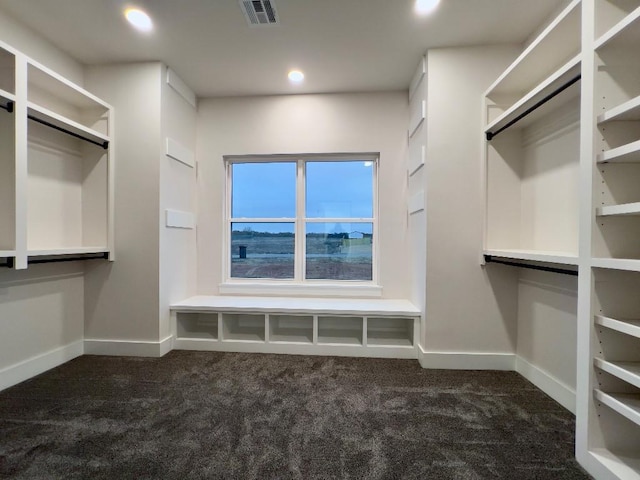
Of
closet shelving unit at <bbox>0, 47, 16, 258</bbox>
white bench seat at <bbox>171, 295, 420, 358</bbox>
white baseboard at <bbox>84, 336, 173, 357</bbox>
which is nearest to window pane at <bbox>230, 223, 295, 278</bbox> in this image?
white bench seat at <bbox>171, 295, 420, 358</bbox>

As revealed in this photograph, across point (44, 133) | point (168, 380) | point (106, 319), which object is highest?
point (44, 133)

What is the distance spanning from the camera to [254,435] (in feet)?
5.34

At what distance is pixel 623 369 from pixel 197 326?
330cm

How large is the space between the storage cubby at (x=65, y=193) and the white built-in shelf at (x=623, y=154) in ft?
10.8

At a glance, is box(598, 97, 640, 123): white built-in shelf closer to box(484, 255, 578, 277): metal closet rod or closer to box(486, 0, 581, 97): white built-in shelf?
box(486, 0, 581, 97): white built-in shelf

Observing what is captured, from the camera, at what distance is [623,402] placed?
128 centimetres

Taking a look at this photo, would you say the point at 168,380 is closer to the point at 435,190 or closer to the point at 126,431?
the point at 126,431

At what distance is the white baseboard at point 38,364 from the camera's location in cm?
214

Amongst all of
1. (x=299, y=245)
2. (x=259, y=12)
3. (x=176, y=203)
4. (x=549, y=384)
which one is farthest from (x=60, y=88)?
(x=549, y=384)

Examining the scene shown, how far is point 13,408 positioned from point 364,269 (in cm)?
298

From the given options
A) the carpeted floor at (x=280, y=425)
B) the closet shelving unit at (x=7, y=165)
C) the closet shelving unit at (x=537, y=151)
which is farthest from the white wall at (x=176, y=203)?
the closet shelving unit at (x=537, y=151)

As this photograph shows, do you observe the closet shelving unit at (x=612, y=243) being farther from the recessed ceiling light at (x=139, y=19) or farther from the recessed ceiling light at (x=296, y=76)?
the recessed ceiling light at (x=139, y=19)

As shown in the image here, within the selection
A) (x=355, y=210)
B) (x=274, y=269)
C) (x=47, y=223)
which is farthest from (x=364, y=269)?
(x=47, y=223)

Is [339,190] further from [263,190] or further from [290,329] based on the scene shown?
[290,329]
